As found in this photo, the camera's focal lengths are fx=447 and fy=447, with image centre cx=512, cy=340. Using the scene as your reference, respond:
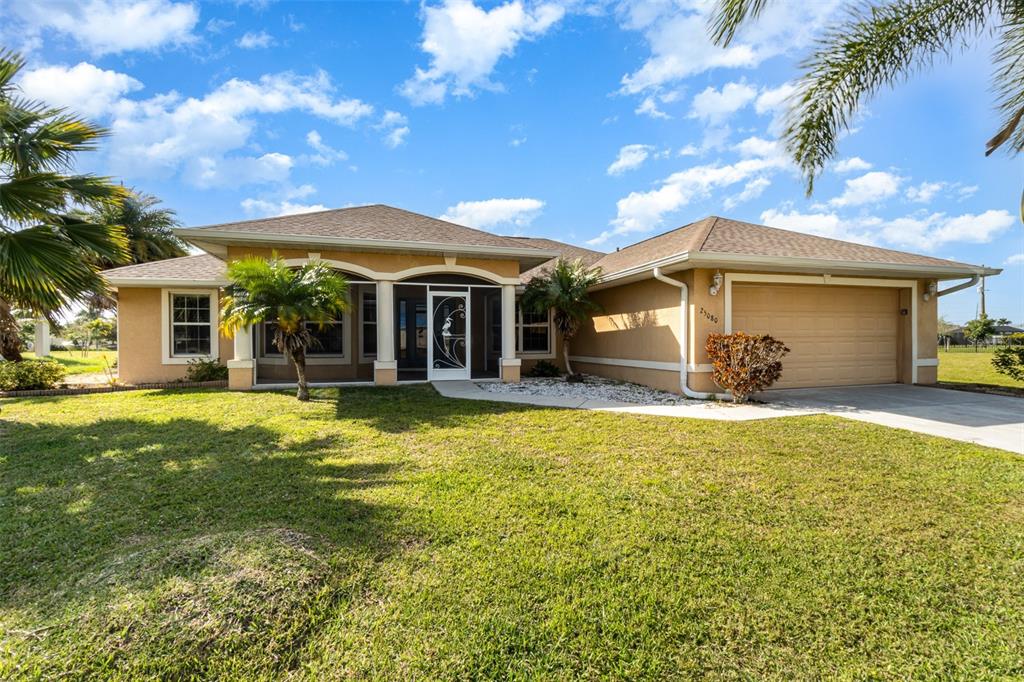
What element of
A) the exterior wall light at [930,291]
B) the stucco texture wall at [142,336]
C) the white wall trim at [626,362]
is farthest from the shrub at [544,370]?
the exterior wall light at [930,291]

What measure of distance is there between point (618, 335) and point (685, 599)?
10.7 metres

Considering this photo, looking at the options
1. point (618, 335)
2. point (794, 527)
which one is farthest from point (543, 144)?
point (794, 527)

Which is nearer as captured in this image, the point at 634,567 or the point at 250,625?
the point at 250,625

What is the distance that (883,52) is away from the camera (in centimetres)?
573

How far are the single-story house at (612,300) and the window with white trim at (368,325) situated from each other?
4 centimetres

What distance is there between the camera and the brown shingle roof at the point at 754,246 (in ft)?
33.1

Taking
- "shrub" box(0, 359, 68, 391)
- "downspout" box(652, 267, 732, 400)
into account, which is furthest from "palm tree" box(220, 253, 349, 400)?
"downspout" box(652, 267, 732, 400)

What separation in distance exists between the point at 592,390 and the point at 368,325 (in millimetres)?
7127

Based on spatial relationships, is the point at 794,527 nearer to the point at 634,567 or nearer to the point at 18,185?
the point at 634,567

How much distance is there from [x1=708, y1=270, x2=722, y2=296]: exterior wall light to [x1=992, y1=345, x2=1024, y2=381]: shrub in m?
8.42

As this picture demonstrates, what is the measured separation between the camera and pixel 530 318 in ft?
48.5

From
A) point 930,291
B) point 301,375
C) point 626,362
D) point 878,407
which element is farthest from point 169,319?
point 930,291

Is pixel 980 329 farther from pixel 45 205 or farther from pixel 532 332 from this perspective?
pixel 45 205

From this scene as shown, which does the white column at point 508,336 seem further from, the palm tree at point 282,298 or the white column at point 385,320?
the palm tree at point 282,298
